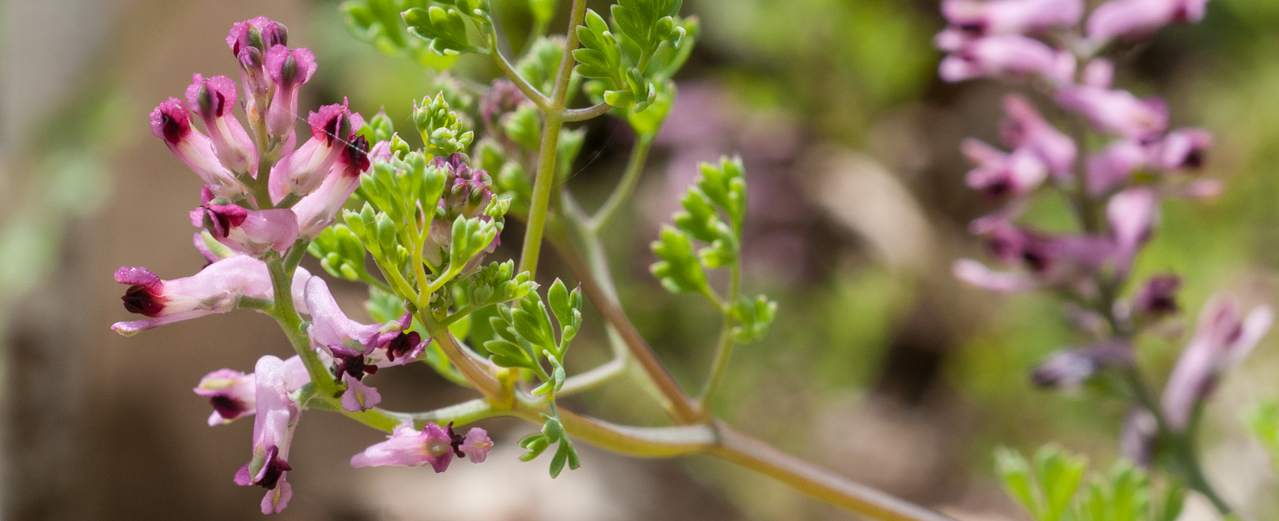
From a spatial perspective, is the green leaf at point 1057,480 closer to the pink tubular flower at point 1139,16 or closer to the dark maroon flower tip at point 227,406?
the pink tubular flower at point 1139,16

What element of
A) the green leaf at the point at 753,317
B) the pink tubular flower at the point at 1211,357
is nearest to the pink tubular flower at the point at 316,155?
the green leaf at the point at 753,317

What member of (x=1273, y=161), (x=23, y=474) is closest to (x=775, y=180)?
(x=1273, y=161)

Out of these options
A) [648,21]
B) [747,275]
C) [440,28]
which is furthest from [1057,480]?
[747,275]

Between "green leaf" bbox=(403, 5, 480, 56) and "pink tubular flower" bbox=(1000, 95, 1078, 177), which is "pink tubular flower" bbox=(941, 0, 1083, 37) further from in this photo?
"green leaf" bbox=(403, 5, 480, 56)

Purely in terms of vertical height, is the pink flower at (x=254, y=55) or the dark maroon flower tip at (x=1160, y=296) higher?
the pink flower at (x=254, y=55)

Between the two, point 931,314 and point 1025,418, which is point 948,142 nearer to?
point 931,314

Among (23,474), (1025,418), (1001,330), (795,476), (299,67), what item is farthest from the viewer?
(1001,330)
